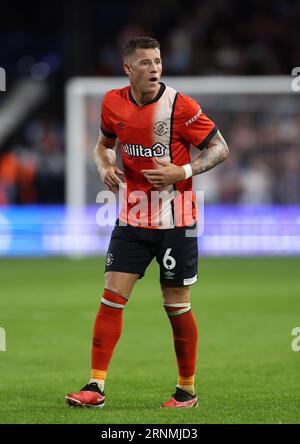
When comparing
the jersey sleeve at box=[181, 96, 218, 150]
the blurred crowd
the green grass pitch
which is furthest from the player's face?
the blurred crowd

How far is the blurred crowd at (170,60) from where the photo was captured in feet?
62.0

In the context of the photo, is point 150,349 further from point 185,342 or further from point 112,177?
point 112,177

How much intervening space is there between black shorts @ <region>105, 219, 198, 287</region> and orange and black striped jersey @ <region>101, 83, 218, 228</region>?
6cm

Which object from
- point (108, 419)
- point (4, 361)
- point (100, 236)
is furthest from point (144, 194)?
point (100, 236)

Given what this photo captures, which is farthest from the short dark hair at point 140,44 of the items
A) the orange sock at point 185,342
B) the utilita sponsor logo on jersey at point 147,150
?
the orange sock at point 185,342

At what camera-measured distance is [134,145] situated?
673 centimetres

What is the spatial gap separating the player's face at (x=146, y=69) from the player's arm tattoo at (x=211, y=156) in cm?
47

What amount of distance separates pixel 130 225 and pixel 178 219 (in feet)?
0.97

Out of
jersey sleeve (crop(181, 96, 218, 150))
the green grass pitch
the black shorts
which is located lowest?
the green grass pitch

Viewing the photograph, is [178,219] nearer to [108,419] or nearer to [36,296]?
[108,419]

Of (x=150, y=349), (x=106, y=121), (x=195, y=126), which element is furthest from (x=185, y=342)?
(x=150, y=349)

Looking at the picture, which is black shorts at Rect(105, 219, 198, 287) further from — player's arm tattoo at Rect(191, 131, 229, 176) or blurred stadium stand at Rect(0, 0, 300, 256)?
blurred stadium stand at Rect(0, 0, 300, 256)

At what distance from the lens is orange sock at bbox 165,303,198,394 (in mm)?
6797

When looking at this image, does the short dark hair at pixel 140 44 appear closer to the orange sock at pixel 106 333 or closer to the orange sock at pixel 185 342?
the orange sock at pixel 106 333
